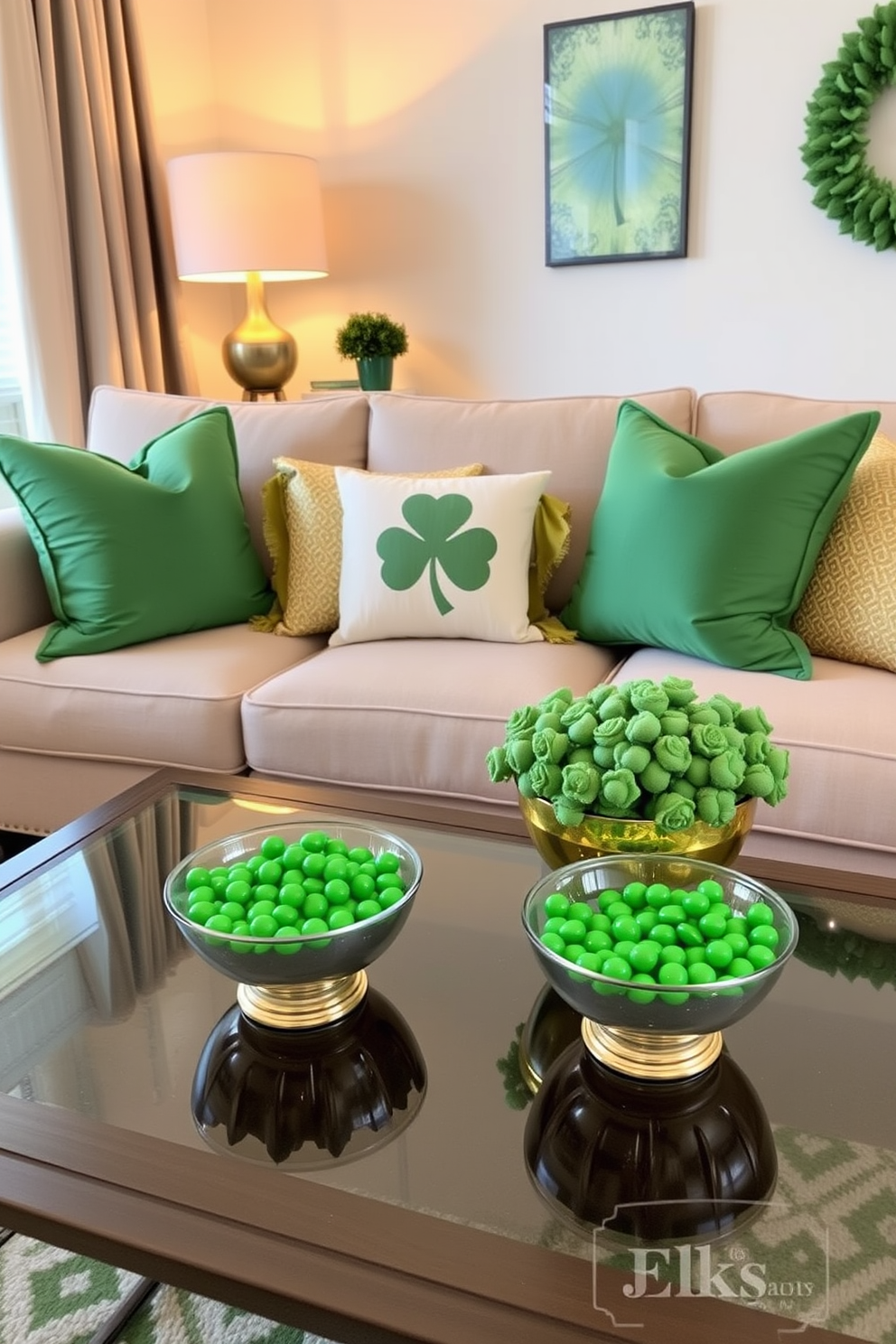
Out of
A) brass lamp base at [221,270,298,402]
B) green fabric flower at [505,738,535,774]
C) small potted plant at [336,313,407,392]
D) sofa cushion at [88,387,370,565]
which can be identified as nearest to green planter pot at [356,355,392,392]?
small potted plant at [336,313,407,392]

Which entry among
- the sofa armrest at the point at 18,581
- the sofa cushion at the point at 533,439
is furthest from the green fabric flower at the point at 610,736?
the sofa armrest at the point at 18,581

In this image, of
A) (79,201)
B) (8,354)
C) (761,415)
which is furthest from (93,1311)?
(79,201)

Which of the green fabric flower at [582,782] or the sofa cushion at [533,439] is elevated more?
the sofa cushion at [533,439]

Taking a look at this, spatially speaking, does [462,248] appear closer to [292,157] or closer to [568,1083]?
[292,157]

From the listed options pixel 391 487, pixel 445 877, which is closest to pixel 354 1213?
pixel 445 877

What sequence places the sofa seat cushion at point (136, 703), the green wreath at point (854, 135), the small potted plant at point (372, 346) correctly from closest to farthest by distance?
the sofa seat cushion at point (136, 703), the green wreath at point (854, 135), the small potted plant at point (372, 346)

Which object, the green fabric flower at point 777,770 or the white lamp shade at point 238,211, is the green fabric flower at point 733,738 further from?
the white lamp shade at point 238,211

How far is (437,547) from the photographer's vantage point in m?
1.82

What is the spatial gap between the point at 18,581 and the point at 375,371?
55.1 inches

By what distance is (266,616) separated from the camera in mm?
2080

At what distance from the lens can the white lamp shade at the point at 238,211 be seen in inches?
108

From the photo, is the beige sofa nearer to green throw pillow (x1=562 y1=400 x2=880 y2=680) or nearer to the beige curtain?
green throw pillow (x1=562 y1=400 x2=880 y2=680)

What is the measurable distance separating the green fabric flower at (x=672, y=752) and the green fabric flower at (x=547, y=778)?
0.30 ft

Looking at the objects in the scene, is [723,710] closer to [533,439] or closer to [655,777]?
[655,777]
